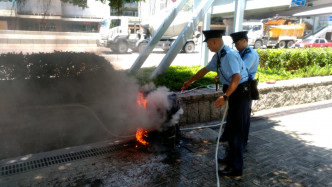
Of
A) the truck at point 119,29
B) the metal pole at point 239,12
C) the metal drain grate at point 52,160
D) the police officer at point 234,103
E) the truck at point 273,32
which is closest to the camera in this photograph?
the police officer at point 234,103

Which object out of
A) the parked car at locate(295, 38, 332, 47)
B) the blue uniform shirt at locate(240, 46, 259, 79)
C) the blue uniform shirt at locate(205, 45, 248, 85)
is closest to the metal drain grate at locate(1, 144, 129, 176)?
the blue uniform shirt at locate(205, 45, 248, 85)

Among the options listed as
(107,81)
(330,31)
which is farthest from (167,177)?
(330,31)

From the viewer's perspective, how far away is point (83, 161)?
371 cm

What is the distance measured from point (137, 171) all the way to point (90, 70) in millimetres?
4038

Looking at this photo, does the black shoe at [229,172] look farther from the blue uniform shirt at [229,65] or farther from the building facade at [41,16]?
the building facade at [41,16]

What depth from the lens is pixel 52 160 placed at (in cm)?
373

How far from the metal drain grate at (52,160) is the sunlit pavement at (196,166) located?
0.09 m

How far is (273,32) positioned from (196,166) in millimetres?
27742

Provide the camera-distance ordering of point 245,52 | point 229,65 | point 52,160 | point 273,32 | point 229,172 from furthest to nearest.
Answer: point 273,32 < point 245,52 < point 52,160 < point 229,172 < point 229,65

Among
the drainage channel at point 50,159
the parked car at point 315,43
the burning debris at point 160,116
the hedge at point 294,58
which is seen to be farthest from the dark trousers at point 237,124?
the parked car at point 315,43

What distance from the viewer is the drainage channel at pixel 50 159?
345 centimetres

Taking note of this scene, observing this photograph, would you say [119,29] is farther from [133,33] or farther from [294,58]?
[294,58]

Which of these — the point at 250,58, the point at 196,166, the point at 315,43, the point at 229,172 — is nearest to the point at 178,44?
the point at 250,58

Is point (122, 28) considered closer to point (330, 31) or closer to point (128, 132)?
point (128, 132)
